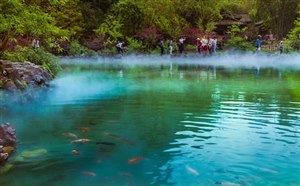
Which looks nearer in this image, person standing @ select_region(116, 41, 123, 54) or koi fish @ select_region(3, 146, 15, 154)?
koi fish @ select_region(3, 146, 15, 154)

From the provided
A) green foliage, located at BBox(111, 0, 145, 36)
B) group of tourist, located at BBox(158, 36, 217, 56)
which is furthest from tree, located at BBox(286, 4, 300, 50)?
green foliage, located at BBox(111, 0, 145, 36)

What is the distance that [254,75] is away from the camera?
63.3 feet

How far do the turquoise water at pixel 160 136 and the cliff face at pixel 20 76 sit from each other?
2.20 ft

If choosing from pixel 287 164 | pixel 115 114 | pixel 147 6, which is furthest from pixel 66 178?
pixel 147 6

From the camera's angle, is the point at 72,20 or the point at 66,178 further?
the point at 72,20

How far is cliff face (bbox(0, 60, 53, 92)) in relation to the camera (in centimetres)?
1334

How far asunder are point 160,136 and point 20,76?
304 inches

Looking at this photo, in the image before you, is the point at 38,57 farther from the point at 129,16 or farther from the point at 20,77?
the point at 129,16

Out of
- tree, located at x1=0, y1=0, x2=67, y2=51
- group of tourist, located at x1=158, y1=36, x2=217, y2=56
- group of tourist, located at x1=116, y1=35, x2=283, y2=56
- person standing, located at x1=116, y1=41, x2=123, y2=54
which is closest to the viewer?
tree, located at x1=0, y1=0, x2=67, y2=51

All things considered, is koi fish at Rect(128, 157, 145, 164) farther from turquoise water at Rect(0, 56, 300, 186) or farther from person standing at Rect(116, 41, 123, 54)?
person standing at Rect(116, 41, 123, 54)

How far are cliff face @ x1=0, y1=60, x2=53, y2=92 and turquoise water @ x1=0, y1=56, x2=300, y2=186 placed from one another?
671 millimetres

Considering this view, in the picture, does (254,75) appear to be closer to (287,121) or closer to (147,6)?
(287,121)

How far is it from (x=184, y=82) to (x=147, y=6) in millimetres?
25062

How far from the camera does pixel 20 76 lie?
14.3 metres
